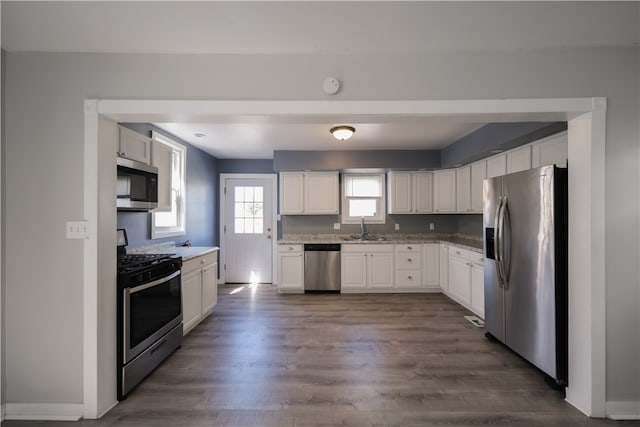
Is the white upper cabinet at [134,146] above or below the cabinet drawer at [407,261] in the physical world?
above

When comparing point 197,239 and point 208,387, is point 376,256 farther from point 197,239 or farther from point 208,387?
point 208,387

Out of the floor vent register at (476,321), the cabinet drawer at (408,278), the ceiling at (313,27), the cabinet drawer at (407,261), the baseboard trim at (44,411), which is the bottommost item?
the floor vent register at (476,321)

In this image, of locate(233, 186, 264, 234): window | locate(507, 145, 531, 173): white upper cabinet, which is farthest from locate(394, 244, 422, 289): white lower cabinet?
locate(233, 186, 264, 234): window

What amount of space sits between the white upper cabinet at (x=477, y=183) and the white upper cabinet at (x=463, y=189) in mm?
90

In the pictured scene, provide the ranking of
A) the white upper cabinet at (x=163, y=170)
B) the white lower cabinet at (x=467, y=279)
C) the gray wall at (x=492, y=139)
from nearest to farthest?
the gray wall at (x=492, y=139), the white upper cabinet at (x=163, y=170), the white lower cabinet at (x=467, y=279)

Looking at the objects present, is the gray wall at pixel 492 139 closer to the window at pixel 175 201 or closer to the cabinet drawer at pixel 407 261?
the cabinet drawer at pixel 407 261

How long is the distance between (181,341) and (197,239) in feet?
6.80

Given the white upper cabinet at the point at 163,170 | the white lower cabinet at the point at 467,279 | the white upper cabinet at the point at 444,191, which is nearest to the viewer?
the white upper cabinet at the point at 163,170

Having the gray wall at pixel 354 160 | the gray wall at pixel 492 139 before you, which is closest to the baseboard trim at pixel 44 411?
the gray wall at pixel 354 160

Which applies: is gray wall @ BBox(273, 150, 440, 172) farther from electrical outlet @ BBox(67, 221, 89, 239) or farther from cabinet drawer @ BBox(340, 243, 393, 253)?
electrical outlet @ BBox(67, 221, 89, 239)

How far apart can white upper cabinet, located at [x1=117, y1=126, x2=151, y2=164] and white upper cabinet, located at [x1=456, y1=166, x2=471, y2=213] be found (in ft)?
14.0

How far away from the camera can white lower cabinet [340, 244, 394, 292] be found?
4828mm

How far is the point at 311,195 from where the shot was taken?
5.13 metres

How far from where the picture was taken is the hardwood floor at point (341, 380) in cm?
187
